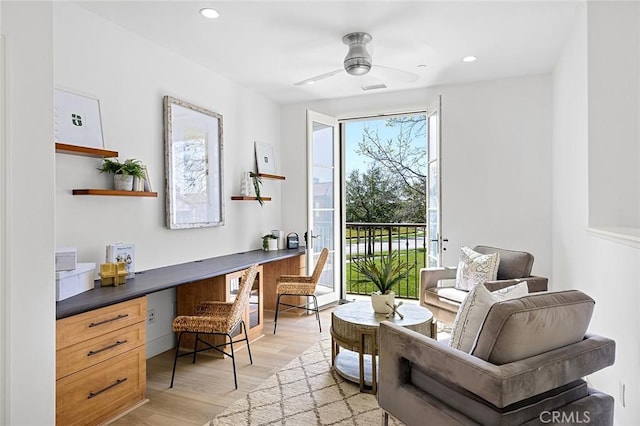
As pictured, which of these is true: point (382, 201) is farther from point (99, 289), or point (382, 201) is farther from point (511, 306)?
point (511, 306)

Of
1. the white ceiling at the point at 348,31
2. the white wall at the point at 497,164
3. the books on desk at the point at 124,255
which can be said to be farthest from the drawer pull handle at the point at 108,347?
the white wall at the point at 497,164

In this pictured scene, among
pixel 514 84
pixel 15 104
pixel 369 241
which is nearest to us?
pixel 15 104

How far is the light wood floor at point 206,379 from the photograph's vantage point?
2.46m

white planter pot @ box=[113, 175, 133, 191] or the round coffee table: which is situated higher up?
white planter pot @ box=[113, 175, 133, 191]

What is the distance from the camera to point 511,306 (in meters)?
1.55

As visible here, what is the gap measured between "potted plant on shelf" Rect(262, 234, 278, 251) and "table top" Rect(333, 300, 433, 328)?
1815 millimetres

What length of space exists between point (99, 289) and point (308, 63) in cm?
266

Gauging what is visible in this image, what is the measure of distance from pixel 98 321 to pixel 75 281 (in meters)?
0.31

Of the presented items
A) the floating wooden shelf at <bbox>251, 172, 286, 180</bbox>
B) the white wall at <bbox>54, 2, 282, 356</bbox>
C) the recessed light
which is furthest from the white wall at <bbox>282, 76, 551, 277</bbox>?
the recessed light

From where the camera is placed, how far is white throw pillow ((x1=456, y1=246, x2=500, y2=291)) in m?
3.66

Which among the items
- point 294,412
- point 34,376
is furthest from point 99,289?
point 294,412

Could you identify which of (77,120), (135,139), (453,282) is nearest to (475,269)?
(453,282)

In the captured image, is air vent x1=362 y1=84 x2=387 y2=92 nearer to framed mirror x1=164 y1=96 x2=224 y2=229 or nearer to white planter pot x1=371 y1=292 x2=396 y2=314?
framed mirror x1=164 y1=96 x2=224 y2=229

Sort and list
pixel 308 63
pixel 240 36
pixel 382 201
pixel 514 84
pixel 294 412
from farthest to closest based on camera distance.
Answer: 1. pixel 382 201
2. pixel 514 84
3. pixel 308 63
4. pixel 240 36
5. pixel 294 412
